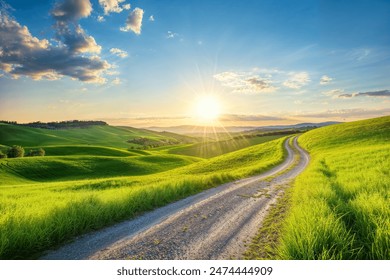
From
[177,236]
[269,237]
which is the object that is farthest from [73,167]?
[269,237]

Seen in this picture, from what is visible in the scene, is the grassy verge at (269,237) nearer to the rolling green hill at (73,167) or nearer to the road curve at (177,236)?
the road curve at (177,236)

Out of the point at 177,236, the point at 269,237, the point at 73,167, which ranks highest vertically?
the point at 177,236

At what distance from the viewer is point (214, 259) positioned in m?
5.60

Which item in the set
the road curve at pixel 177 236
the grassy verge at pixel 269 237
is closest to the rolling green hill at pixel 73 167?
the road curve at pixel 177 236

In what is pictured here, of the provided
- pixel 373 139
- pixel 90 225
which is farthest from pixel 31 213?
pixel 373 139

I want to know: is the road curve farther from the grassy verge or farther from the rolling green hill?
the rolling green hill

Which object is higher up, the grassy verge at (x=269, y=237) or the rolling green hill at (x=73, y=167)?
the grassy verge at (x=269, y=237)

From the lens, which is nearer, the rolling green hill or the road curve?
the road curve

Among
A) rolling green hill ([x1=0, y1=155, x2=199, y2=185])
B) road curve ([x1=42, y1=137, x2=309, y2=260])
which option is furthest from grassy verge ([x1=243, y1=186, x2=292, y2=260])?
rolling green hill ([x1=0, y1=155, x2=199, y2=185])

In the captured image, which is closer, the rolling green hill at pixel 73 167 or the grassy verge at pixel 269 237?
the grassy verge at pixel 269 237

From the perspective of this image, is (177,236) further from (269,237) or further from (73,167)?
(73,167)
